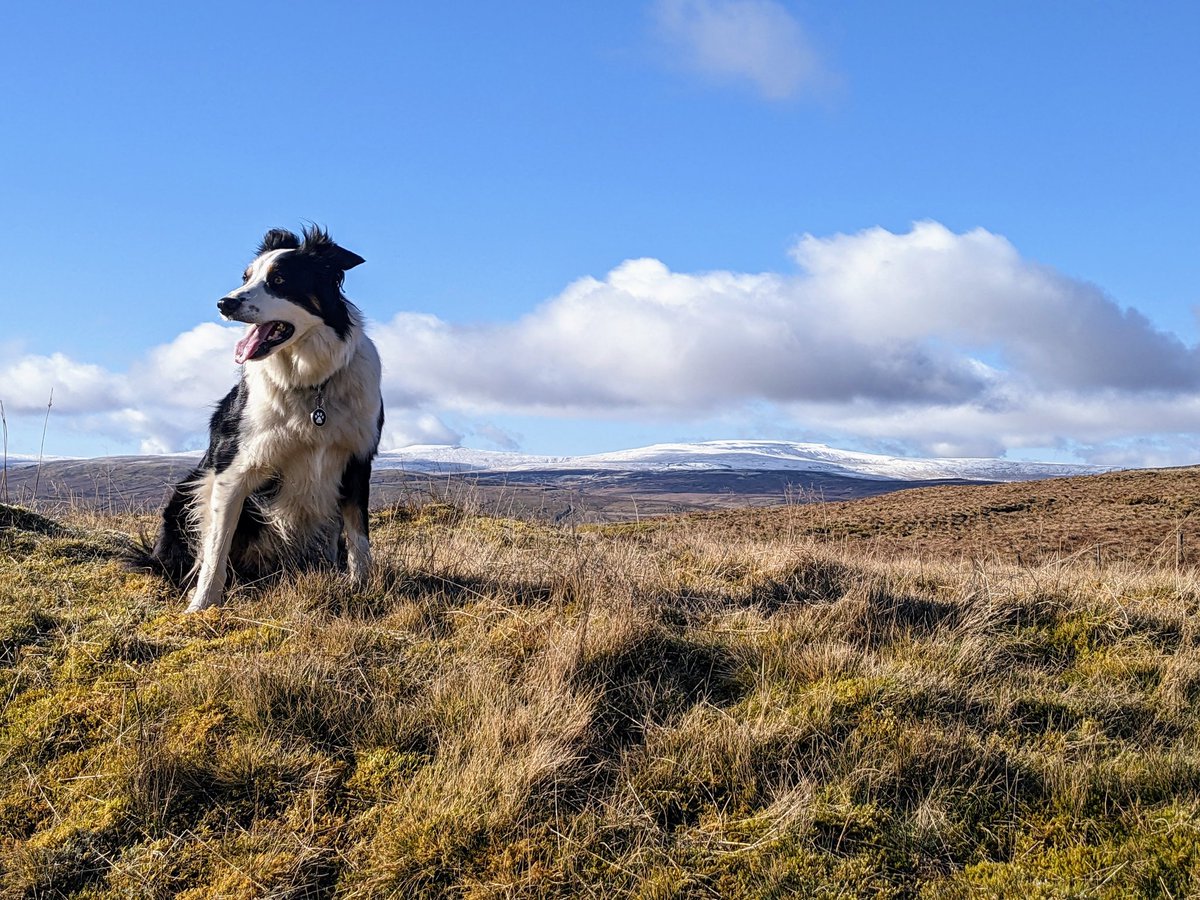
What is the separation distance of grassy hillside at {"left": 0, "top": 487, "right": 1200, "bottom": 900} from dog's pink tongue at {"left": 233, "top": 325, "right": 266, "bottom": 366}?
1.53 metres

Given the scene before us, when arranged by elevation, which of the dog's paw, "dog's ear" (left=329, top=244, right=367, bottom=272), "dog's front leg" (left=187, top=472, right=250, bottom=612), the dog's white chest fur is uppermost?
"dog's ear" (left=329, top=244, right=367, bottom=272)

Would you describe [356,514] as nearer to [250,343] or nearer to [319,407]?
[319,407]

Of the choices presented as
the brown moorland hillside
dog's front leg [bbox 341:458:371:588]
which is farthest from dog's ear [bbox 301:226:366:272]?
the brown moorland hillside

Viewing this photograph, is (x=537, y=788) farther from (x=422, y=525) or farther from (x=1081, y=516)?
(x=1081, y=516)

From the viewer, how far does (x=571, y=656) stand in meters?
4.90

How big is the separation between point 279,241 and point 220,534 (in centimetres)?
207

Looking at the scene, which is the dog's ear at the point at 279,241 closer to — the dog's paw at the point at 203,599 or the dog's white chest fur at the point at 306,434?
the dog's white chest fur at the point at 306,434

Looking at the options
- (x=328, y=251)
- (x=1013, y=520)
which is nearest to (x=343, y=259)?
(x=328, y=251)

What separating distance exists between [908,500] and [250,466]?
21273 millimetres

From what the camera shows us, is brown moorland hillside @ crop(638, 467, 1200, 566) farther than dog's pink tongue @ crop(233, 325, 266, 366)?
Yes

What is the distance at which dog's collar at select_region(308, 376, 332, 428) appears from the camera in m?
6.14

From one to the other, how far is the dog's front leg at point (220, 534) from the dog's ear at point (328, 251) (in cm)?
161

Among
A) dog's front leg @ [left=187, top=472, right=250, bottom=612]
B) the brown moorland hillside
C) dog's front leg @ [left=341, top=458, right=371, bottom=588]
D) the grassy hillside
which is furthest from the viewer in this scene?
the brown moorland hillside

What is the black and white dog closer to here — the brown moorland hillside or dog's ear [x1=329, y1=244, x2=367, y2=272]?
dog's ear [x1=329, y1=244, x2=367, y2=272]
